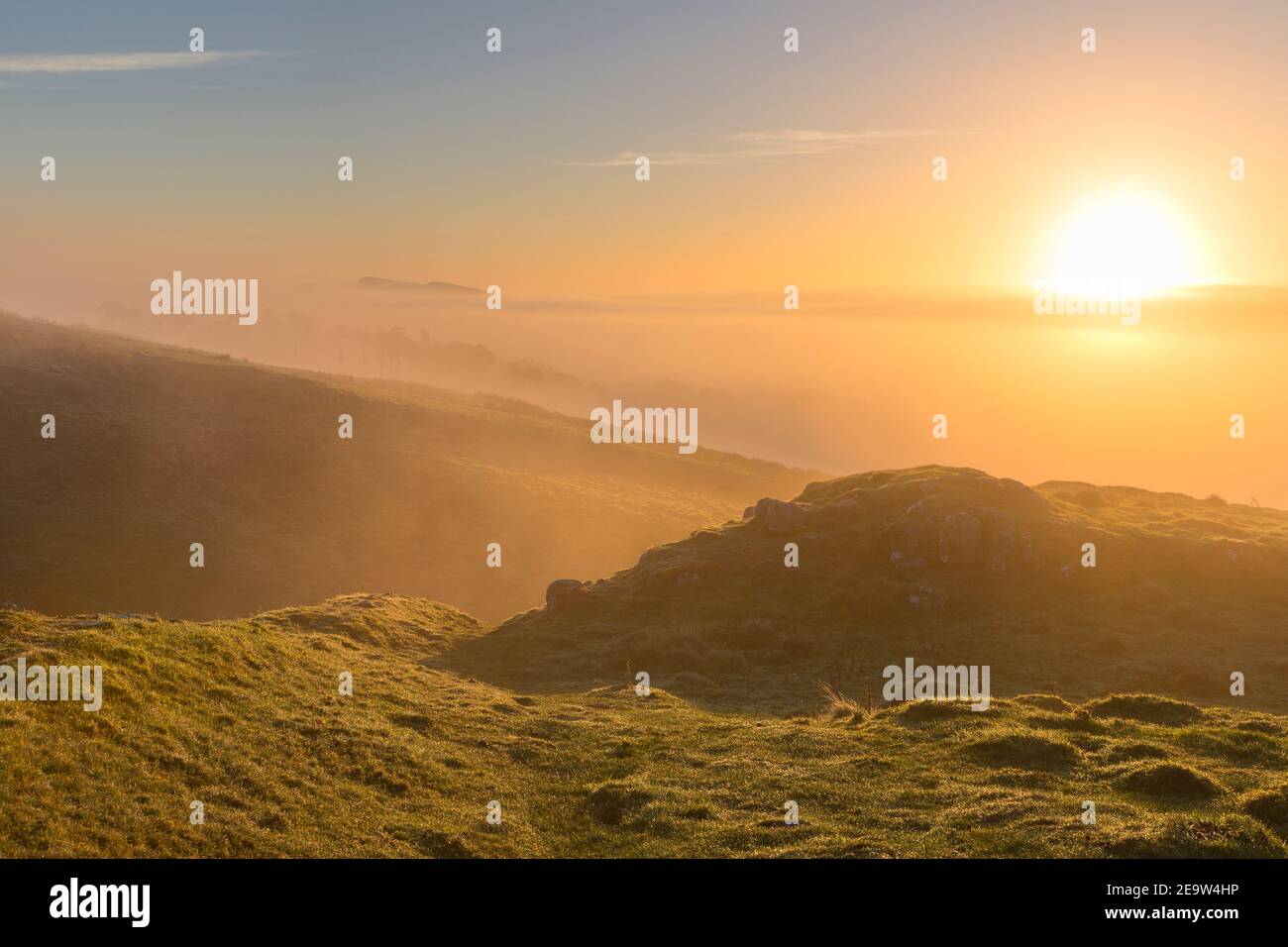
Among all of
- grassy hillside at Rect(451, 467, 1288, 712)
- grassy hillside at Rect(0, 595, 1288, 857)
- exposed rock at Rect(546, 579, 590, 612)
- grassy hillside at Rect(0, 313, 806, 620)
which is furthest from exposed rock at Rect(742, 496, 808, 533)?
grassy hillside at Rect(0, 313, 806, 620)

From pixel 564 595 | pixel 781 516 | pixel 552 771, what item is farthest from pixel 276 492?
pixel 552 771

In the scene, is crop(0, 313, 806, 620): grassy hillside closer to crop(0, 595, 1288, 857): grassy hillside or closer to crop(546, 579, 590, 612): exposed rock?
crop(546, 579, 590, 612): exposed rock

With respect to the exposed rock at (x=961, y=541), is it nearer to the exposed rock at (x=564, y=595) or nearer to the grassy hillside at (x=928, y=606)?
the grassy hillside at (x=928, y=606)

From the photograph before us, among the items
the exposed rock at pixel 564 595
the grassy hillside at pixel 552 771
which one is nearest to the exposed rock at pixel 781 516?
the exposed rock at pixel 564 595

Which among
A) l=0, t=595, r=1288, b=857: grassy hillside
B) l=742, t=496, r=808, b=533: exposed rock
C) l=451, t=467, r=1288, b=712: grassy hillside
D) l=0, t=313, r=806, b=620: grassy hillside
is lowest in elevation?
l=0, t=595, r=1288, b=857: grassy hillside
